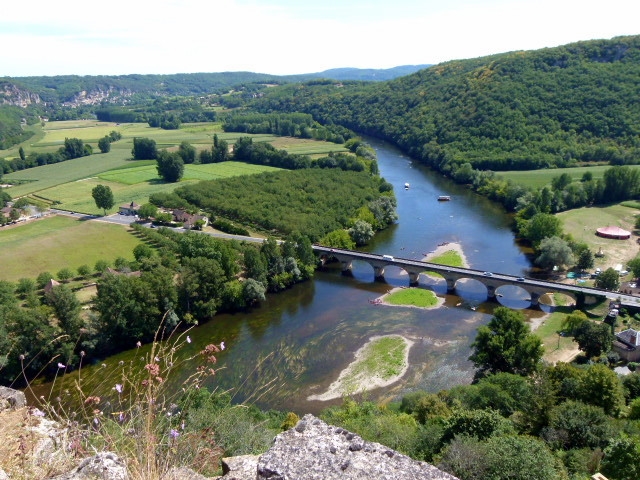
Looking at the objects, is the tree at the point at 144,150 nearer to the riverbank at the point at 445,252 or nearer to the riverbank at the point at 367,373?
the riverbank at the point at 445,252

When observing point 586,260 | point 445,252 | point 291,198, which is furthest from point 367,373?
point 291,198

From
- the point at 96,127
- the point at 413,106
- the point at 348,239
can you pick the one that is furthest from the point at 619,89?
the point at 96,127

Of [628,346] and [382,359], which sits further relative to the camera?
[382,359]

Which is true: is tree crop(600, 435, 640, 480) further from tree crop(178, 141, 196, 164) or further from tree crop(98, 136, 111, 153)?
tree crop(98, 136, 111, 153)

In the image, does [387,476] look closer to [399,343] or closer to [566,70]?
[399,343]

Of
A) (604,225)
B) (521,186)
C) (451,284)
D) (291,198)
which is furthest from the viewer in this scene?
(521,186)

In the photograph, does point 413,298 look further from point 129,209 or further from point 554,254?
point 129,209

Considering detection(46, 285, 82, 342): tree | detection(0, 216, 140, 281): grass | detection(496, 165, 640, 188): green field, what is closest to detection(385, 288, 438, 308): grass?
detection(46, 285, 82, 342): tree
